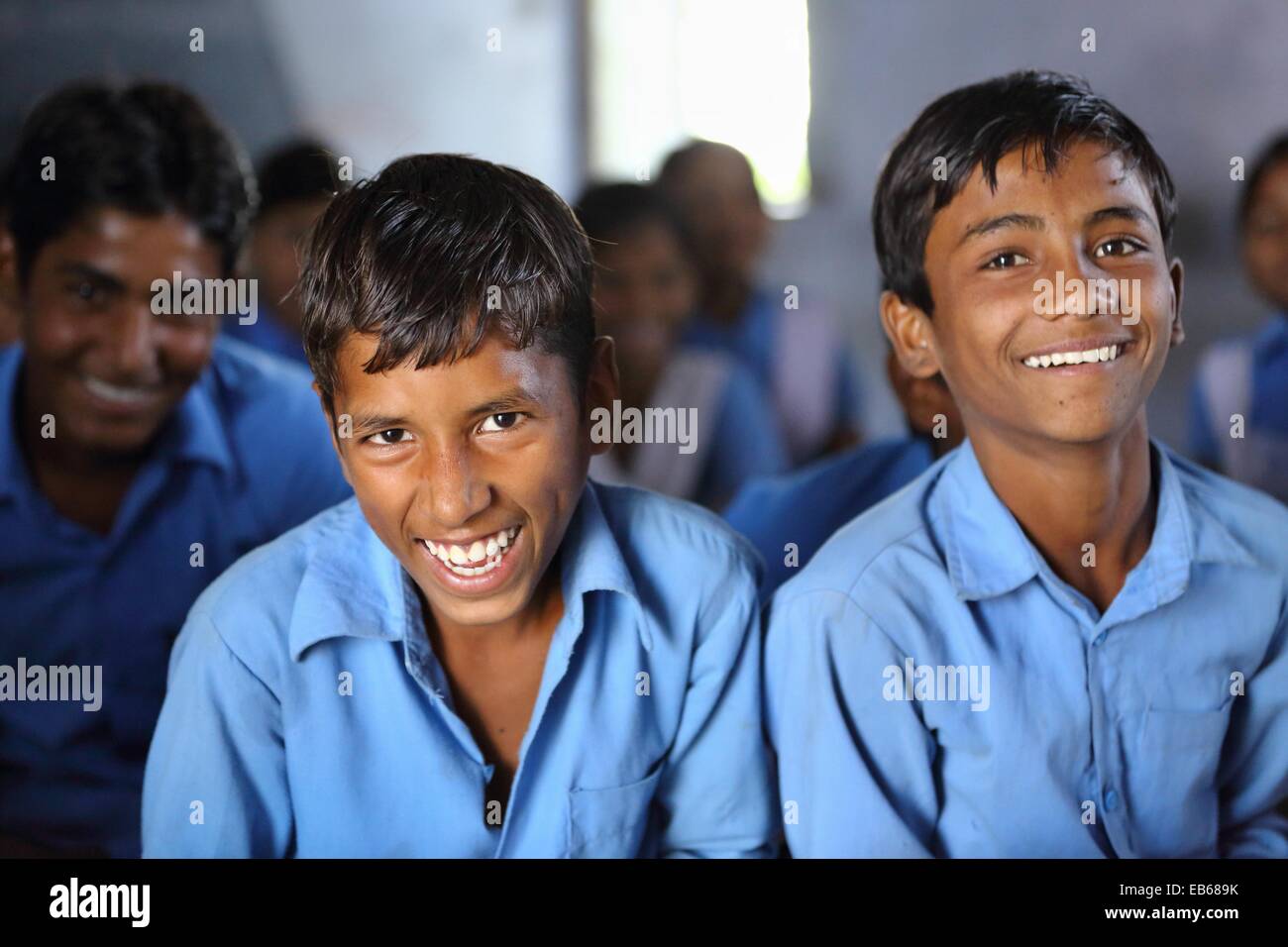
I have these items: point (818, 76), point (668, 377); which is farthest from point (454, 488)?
point (818, 76)

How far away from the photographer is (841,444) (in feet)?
6.73

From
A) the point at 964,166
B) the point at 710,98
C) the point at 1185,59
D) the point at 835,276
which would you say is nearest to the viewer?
the point at 964,166

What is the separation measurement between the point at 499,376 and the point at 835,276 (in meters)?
1.56

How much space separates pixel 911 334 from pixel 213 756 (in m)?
0.76

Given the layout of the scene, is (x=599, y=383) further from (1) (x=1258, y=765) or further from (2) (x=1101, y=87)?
(2) (x=1101, y=87)

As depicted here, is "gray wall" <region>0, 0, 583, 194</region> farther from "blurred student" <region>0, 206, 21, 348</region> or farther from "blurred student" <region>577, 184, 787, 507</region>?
"blurred student" <region>0, 206, 21, 348</region>

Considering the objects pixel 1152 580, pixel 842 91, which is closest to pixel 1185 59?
pixel 842 91

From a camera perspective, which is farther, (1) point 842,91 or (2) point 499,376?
(1) point 842,91

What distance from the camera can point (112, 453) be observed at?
1319 mm

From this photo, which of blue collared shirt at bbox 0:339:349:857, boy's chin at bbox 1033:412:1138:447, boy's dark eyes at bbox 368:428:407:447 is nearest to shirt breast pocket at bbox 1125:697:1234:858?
boy's chin at bbox 1033:412:1138:447

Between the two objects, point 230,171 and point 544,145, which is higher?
point 544,145

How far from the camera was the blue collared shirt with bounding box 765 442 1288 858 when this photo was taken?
3.59 feet

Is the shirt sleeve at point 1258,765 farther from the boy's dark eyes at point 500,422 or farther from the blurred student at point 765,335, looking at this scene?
the blurred student at point 765,335
